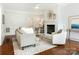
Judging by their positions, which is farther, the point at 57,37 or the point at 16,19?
→ the point at 57,37

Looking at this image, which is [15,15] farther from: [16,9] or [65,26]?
[65,26]

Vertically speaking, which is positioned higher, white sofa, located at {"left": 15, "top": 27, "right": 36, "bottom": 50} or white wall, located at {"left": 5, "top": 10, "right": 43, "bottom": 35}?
white wall, located at {"left": 5, "top": 10, "right": 43, "bottom": 35}

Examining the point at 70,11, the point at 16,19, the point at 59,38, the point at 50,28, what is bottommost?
the point at 59,38

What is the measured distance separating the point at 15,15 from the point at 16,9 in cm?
10

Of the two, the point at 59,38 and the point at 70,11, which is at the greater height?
the point at 70,11

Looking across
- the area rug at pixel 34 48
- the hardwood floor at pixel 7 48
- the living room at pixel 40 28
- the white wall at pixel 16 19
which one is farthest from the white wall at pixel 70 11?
the hardwood floor at pixel 7 48

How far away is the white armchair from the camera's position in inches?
64.5

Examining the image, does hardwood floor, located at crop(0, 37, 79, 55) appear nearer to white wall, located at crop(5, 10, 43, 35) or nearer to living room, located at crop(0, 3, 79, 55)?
living room, located at crop(0, 3, 79, 55)

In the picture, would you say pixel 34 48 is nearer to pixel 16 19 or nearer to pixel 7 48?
pixel 7 48

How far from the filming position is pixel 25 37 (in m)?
1.65

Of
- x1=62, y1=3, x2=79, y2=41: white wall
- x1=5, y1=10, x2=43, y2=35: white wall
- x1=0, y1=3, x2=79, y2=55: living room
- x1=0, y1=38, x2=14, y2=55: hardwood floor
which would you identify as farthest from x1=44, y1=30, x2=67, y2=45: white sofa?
x1=0, y1=38, x2=14, y2=55: hardwood floor

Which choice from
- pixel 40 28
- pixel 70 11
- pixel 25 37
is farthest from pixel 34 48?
pixel 70 11

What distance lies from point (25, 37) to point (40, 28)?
301 mm

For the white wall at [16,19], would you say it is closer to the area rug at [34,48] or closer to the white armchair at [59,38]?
the area rug at [34,48]
